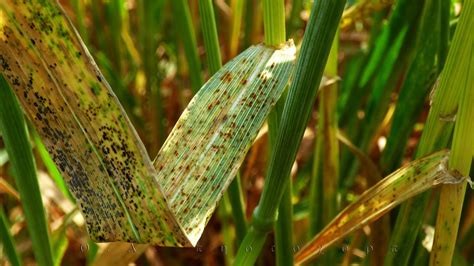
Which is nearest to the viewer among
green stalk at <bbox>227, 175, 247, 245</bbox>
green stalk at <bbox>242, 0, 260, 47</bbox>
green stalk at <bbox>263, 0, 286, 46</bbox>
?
green stalk at <bbox>263, 0, 286, 46</bbox>

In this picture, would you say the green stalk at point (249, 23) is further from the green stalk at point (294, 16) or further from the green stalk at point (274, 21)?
the green stalk at point (274, 21)

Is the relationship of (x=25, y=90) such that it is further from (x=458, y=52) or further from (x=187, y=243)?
(x=458, y=52)

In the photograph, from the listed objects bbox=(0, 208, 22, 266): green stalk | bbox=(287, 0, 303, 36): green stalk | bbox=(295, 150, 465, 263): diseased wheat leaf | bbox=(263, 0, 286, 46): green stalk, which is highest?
bbox=(287, 0, 303, 36): green stalk

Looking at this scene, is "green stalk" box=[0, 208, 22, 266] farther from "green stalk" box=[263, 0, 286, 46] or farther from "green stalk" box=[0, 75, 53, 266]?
"green stalk" box=[263, 0, 286, 46]

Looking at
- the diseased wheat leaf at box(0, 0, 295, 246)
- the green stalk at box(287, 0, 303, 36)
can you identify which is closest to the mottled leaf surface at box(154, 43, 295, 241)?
the diseased wheat leaf at box(0, 0, 295, 246)

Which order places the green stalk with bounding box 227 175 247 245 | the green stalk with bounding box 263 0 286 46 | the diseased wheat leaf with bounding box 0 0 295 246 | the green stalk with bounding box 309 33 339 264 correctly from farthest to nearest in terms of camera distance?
1. the green stalk with bounding box 309 33 339 264
2. the green stalk with bounding box 227 175 247 245
3. the green stalk with bounding box 263 0 286 46
4. the diseased wheat leaf with bounding box 0 0 295 246

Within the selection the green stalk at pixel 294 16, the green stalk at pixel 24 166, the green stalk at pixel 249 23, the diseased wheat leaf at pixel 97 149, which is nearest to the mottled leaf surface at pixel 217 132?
the diseased wheat leaf at pixel 97 149

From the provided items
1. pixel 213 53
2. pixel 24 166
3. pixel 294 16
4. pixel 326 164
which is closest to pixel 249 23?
pixel 294 16

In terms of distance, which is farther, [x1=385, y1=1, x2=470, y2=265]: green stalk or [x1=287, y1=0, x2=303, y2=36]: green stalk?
[x1=287, y1=0, x2=303, y2=36]: green stalk

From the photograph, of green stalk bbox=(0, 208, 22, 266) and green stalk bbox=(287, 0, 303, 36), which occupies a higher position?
green stalk bbox=(287, 0, 303, 36)
